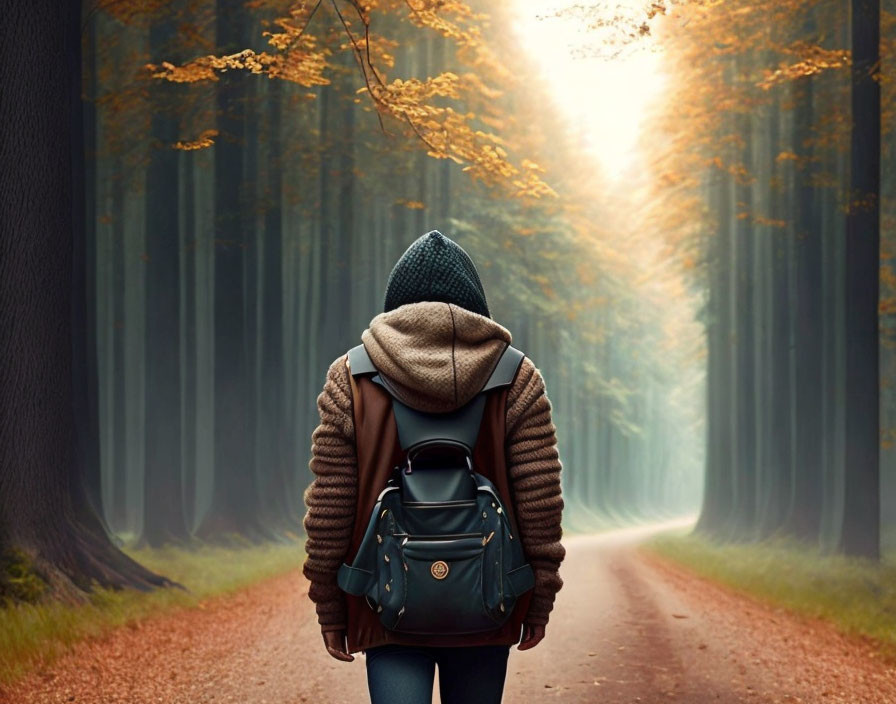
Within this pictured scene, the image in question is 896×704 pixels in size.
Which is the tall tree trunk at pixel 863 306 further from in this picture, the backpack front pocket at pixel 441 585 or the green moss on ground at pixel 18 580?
the backpack front pocket at pixel 441 585

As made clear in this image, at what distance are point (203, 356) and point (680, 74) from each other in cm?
1272

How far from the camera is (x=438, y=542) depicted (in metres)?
2.77

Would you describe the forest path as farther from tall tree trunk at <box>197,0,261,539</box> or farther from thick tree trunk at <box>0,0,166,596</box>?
tall tree trunk at <box>197,0,261,539</box>

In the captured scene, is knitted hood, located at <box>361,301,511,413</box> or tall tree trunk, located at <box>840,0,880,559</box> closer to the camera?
knitted hood, located at <box>361,301,511,413</box>

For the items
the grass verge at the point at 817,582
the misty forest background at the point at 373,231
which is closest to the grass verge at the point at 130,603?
the misty forest background at the point at 373,231

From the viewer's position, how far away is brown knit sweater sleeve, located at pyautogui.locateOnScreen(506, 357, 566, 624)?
2982 millimetres

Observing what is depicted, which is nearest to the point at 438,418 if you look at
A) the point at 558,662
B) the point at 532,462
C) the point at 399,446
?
the point at 399,446

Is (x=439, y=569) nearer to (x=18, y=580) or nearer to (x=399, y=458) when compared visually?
(x=399, y=458)

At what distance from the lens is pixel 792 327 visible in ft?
63.3

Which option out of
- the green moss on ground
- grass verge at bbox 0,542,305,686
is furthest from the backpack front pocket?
the green moss on ground

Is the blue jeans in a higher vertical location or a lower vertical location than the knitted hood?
lower

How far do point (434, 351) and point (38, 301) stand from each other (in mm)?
6391

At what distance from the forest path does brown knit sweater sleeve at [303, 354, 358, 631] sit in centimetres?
423

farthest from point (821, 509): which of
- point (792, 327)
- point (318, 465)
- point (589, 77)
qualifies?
point (318, 465)
